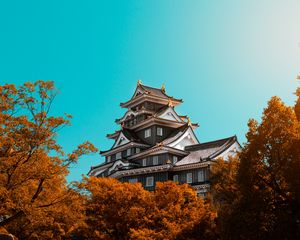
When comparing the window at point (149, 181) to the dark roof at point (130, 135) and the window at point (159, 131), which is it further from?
the window at point (159, 131)

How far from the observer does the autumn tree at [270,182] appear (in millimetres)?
14938

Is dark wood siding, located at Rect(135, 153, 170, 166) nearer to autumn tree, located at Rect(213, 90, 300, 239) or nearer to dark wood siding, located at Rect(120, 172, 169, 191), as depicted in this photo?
dark wood siding, located at Rect(120, 172, 169, 191)

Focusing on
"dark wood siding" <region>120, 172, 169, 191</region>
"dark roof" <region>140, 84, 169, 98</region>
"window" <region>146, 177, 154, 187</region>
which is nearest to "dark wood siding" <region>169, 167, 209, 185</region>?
"dark wood siding" <region>120, 172, 169, 191</region>

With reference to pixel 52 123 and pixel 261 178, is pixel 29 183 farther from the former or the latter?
pixel 261 178

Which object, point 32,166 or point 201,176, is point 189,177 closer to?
point 201,176

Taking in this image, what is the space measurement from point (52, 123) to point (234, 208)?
9.14m

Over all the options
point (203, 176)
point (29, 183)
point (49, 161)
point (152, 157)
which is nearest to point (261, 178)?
point (49, 161)

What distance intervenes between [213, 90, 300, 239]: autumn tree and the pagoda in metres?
21.4

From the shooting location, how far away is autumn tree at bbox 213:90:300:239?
14.9m

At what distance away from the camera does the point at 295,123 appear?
1605 centimetres

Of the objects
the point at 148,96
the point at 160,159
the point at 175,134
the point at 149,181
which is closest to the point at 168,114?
the point at 175,134

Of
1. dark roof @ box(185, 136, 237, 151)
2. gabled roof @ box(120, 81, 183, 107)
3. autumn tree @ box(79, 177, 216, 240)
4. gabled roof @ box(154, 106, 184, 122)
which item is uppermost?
gabled roof @ box(120, 81, 183, 107)

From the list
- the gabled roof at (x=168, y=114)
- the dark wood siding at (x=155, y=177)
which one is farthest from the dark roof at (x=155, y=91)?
the dark wood siding at (x=155, y=177)

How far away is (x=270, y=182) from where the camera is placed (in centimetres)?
1611
